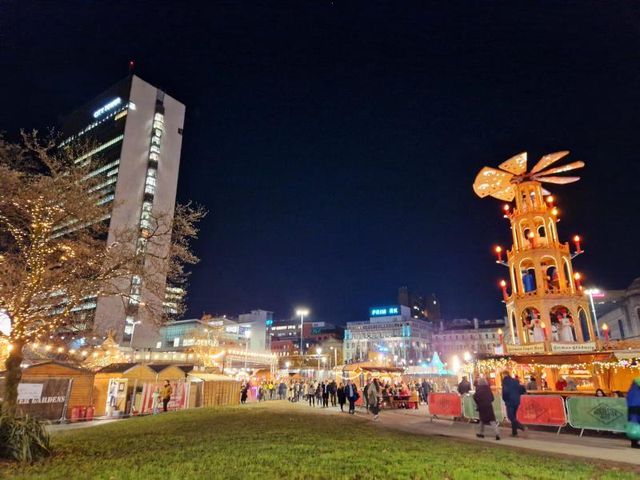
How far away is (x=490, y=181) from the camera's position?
97.2 feet

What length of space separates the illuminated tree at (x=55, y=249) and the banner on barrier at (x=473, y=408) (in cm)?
1297

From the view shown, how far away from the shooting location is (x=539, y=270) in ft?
82.6

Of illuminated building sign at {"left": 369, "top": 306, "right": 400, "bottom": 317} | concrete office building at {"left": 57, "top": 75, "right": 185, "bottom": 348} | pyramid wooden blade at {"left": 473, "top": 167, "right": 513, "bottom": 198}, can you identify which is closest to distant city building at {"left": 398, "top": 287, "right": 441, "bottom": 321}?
illuminated building sign at {"left": 369, "top": 306, "right": 400, "bottom": 317}

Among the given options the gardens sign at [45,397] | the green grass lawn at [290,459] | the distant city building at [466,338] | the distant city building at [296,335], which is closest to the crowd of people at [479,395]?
the green grass lawn at [290,459]

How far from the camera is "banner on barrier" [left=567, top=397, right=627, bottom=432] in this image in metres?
12.5

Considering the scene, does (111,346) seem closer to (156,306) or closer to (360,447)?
(156,306)

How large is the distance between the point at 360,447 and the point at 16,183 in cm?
1272

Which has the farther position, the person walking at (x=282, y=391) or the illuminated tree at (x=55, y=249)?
→ the person walking at (x=282, y=391)

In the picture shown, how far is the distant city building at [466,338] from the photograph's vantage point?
13312cm

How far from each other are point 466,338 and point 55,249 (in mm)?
144879

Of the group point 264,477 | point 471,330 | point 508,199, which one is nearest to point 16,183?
point 264,477

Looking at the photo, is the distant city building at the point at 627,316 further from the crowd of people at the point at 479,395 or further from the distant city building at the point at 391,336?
the distant city building at the point at 391,336

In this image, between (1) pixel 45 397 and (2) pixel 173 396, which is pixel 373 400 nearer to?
(2) pixel 173 396

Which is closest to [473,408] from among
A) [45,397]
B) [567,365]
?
[567,365]
